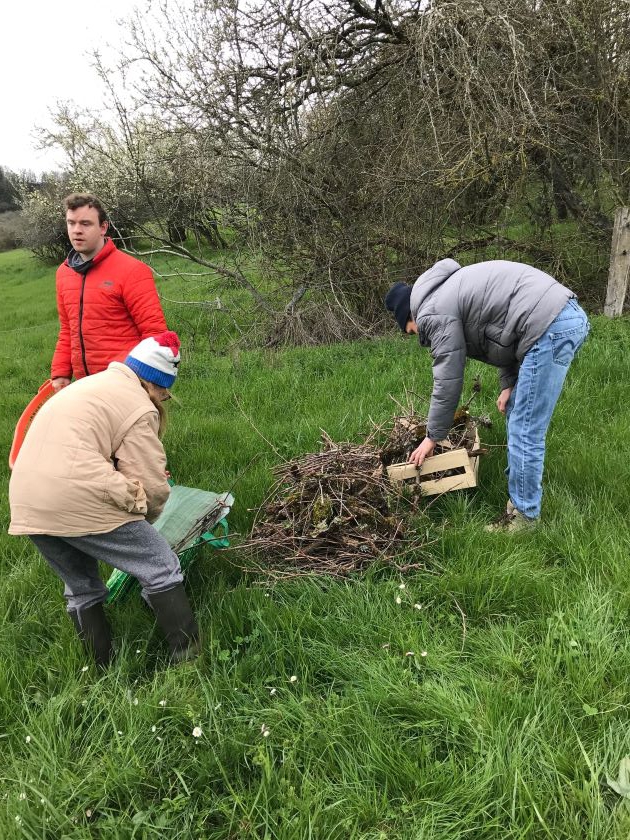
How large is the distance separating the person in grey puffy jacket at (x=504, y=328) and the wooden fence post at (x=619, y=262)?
16.0ft

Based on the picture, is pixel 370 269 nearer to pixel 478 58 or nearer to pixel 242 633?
pixel 478 58

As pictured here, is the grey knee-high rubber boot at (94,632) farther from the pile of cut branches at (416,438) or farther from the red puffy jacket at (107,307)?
the pile of cut branches at (416,438)

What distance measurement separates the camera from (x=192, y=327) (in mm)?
8883

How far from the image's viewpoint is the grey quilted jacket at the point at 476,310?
2631 mm

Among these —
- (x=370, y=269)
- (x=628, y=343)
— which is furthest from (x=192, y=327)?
(x=628, y=343)

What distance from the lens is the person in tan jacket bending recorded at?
1.98 meters

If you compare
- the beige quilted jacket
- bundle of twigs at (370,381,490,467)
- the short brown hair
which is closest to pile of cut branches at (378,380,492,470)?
bundle of twigs at (370,381,490,467)

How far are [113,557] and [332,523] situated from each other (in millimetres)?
1186

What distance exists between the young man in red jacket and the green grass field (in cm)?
136

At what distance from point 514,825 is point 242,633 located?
131cm

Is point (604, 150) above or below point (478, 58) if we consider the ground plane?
below

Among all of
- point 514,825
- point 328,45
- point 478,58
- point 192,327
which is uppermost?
point 328,45

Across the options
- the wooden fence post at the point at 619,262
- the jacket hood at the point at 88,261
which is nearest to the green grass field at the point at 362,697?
the jacket hood at the point at 88,261

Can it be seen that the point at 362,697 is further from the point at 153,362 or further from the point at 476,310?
the point at 476,310
